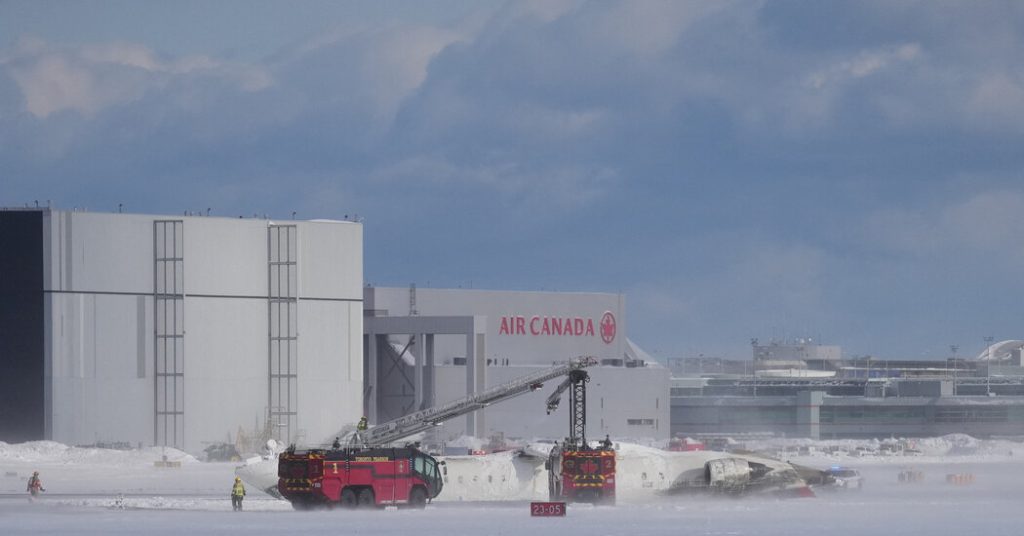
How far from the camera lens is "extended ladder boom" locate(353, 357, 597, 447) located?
7762cm

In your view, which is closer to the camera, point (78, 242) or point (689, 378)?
point (78, 242)

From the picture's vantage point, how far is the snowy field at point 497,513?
2333 inches

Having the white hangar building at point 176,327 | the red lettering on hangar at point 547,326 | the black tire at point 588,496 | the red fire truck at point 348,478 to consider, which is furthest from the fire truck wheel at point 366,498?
the red lettering on hangar at point 547,326

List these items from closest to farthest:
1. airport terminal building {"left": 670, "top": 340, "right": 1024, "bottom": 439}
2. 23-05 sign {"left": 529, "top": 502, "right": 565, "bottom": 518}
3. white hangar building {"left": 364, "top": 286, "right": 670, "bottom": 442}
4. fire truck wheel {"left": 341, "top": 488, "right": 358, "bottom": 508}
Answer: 23-05 sign {"left": 529, "top": 502, "right": 565, "bottom": 518} → fire truck wheel {"left": 341, "top": 488, "right": 358, "bottom": 508} → white hangar building {"left": 364, "top": 286, "right": 670, "bottom": 442} → airport terminal building {"left": 670, "top": 340, "right": 1024, "bottom": 439}

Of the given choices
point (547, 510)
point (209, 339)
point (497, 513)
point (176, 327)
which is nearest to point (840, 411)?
point (209, 339)

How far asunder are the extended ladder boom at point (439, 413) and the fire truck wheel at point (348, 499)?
5.38m

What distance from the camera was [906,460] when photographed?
142500 millimetres

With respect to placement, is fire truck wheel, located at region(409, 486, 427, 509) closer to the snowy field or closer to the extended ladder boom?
the snowy field

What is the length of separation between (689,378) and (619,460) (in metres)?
120

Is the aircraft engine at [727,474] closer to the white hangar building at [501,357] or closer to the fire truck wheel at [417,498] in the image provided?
the fire truck wheel at [417,498]

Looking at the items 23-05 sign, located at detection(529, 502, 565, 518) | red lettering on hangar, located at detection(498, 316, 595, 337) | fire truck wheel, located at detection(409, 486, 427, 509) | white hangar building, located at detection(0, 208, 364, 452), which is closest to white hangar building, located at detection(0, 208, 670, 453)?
white hangar building, located at detection(0, 208, 364, 452)

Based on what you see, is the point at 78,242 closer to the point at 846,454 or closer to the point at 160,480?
the point at 160,480

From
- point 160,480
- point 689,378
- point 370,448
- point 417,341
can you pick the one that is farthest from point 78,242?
point 689,378

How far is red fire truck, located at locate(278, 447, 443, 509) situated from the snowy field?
792mm
